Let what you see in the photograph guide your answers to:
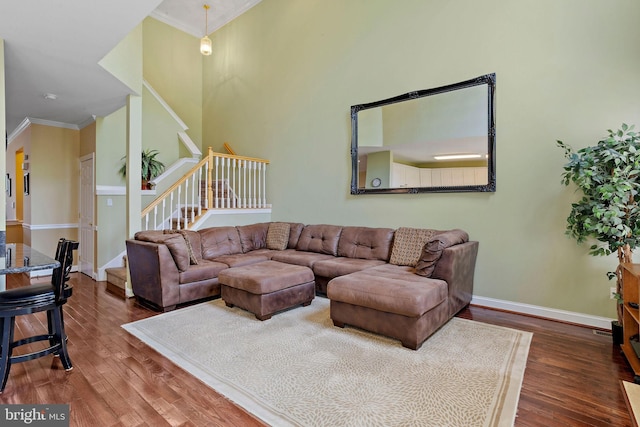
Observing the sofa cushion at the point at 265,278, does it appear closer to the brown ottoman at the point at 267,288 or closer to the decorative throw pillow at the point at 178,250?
the brown ottoman at the point at 267,288

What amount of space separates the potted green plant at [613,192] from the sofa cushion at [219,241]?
4069 millimetres

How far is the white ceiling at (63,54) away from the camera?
245 centimetres

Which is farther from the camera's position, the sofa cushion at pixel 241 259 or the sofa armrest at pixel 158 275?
the sofa cushion at pixel 241 259

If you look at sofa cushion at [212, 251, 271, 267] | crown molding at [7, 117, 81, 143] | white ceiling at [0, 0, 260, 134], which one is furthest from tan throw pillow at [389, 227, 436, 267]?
crown molding at [7, 117, 81, 143]

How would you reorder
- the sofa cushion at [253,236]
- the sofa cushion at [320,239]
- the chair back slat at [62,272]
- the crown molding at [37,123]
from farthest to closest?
the crown molding at [37,123] < the sofa cushion at [253,236] < the sofa cushion at [320,239] < the chair back slat at [62,272]

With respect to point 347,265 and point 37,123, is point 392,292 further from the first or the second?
point 37,123

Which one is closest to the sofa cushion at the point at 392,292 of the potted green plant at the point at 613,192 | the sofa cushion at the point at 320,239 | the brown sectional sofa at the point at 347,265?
the brown sectional sofa at the point at 347,265

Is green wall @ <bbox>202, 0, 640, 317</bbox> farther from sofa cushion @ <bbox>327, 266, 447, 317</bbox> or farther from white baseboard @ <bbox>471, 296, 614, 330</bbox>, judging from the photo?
sofa cushion @ <bbox>327, 266, 447, 317</bbox>

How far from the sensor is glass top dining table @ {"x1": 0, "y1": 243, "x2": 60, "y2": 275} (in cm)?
194

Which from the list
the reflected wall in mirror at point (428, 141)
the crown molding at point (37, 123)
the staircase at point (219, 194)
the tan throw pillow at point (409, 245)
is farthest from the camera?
the crown molding at point (37, 123)

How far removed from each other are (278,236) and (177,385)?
318 centimetres

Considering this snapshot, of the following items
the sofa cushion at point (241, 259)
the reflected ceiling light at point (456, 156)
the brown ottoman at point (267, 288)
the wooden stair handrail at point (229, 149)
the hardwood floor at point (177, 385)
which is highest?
the wooden stair handrail at point (229, 149)

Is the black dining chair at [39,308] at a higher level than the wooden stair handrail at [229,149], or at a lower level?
lower

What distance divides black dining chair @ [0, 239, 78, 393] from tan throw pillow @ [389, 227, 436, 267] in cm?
314
